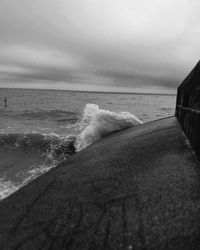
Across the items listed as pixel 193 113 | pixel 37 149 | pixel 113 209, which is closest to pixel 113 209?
pixel 113 209

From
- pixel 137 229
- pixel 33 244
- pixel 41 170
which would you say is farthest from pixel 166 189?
pixel 41 170

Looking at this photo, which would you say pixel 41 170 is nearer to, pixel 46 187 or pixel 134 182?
pixel 46 187

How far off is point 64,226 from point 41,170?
4361 millimetres

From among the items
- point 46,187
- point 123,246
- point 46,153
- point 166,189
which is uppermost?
point 166,189

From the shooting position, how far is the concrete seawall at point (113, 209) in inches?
63.3

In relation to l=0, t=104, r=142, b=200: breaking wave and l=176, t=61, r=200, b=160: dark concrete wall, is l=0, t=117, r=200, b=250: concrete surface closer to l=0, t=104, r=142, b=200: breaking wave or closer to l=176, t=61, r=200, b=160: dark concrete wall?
l=176, t=61, r=200, b=160: dark concrete wall

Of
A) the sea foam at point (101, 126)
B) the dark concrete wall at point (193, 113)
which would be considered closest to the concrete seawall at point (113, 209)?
the dark concrete wall at point (193, 113)

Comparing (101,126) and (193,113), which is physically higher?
(193,113)

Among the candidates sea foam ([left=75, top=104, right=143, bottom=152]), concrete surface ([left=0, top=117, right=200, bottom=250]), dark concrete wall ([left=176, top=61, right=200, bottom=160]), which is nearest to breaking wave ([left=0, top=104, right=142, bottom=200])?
sea foam ([left=75, top=104, right=143, bottom=152])

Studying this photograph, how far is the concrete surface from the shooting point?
161cm

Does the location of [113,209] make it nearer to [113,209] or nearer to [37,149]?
[113,209]

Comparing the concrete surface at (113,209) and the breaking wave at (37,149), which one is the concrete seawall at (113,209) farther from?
the breaking wave at (37,149)

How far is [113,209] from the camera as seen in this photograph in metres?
2.00

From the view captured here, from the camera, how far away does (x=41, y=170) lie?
5.93 m
